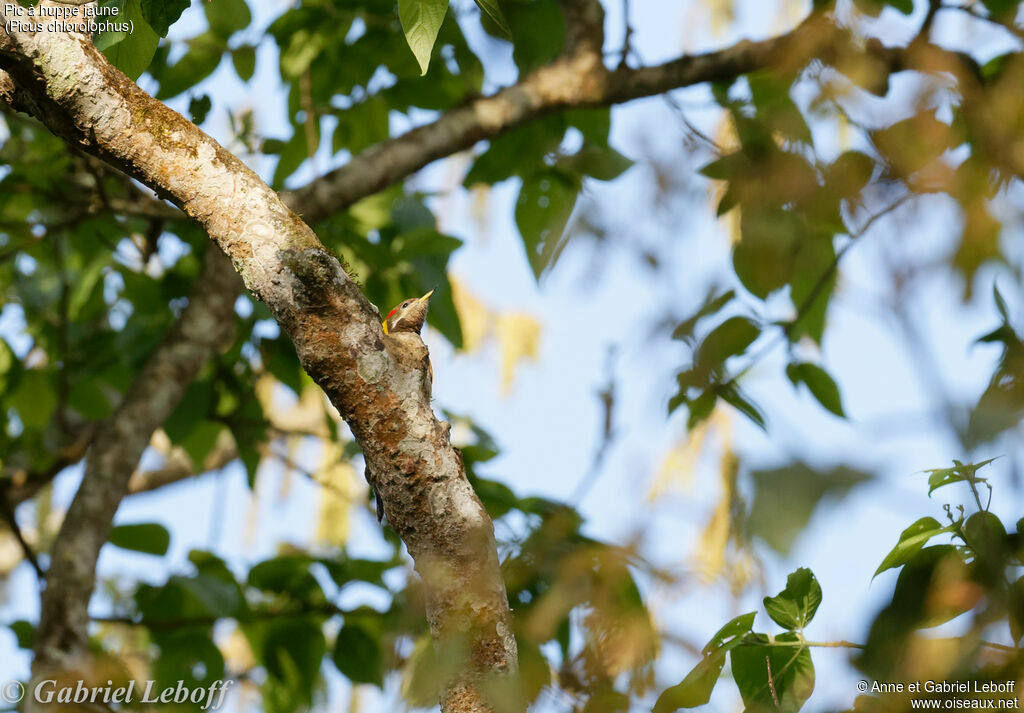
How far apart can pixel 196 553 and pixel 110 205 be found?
1.16 metres

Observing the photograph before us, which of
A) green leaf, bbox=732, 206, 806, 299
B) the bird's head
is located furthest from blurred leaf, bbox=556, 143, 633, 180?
green leaf, bbox=732, 206, 806, 299

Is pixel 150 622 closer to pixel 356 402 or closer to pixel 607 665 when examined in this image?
pixel 356 402

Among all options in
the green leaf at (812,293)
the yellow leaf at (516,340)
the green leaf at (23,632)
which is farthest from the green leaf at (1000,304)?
the yellow leaf at (516,340)

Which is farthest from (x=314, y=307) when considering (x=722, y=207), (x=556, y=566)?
(x=722, y=207)

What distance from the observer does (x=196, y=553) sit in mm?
3020

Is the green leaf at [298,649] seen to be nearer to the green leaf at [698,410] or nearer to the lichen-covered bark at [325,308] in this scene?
the green leaf at [698,410]

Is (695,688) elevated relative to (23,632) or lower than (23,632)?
lower

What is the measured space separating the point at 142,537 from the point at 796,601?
2180mm

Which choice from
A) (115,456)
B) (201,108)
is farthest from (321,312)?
(115,456)

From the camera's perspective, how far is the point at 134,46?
66.1 inches

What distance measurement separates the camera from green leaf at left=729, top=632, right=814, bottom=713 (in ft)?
4.41

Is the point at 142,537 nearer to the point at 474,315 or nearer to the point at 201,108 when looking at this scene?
the point at 201,108

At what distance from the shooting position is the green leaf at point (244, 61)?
2.91 m

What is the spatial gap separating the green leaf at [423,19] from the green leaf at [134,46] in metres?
0.51
